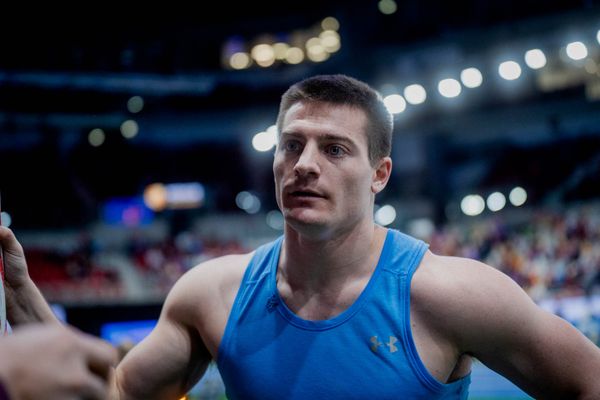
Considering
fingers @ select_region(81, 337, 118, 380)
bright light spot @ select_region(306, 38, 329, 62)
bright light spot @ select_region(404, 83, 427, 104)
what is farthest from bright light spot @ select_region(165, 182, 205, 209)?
fingers @ select_region(81, 337, 118, 380)

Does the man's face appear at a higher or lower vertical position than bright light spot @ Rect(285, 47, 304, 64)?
lower

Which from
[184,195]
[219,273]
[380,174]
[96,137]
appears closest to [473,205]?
[184,195]

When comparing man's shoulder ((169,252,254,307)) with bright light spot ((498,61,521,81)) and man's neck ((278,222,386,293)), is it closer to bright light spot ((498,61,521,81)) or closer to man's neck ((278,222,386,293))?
man's neck ((278,222,386,293))

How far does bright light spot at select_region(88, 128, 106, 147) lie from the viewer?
960 inches

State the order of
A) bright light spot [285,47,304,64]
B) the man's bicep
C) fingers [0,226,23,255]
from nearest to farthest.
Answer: fingers [0,226,23,255] < the man's bicep < bright light spot [285,47,304,64]

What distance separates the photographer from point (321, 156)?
2.65 metres

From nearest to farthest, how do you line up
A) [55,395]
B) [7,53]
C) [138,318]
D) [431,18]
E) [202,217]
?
[55,395] → [138,318] → [7,53] → [431,18] → [202,217]

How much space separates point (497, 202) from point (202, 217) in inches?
435

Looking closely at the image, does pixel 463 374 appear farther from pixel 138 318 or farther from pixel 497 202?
pixel 497 202

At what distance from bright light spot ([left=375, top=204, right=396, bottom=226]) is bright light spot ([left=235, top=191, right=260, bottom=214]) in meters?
5.12

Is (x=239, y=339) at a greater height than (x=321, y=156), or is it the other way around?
(x=321, y=156)

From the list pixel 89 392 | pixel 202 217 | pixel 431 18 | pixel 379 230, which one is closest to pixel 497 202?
pixel 431 18

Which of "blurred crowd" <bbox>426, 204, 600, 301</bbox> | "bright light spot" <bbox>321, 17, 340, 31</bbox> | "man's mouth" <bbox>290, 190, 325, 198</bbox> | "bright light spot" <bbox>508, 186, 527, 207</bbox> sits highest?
"bright light spot" <bbox>321, 17, 340, 31</bbox>

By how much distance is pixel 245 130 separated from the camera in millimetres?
25438
